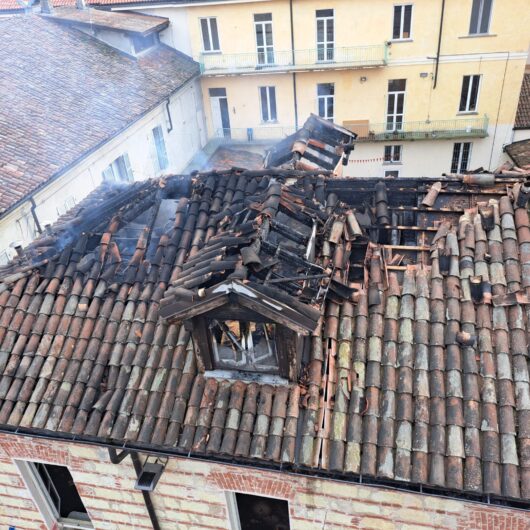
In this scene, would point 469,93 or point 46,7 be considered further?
point 46,7

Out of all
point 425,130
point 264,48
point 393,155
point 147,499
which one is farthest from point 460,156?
point 147,499

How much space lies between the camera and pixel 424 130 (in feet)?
85.6

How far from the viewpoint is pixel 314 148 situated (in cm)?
1152

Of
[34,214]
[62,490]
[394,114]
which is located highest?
[34,214]

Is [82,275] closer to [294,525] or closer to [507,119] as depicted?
[294,525]

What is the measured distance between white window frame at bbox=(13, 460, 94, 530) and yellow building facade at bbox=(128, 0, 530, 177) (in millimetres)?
22141

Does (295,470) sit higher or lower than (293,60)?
lower

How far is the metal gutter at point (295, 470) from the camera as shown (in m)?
6.18

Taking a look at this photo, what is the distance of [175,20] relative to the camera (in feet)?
88.5

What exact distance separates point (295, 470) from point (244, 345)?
1.81 metres

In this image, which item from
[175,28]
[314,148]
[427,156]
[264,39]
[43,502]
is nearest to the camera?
[43,502]

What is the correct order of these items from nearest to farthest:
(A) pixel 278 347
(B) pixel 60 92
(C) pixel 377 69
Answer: (A) pixel 278 347
(B) pixel 60 92
(C) pixel 377 69

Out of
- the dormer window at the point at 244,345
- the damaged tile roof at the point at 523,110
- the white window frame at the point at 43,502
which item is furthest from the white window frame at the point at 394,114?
the white window frame at the point at 43,502

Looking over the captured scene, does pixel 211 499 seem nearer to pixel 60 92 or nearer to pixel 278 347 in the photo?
pixel 278 347
